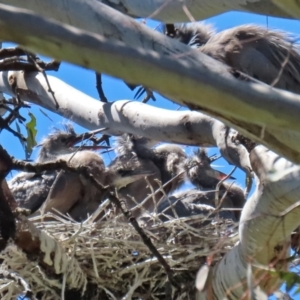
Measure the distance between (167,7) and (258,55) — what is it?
1527mm

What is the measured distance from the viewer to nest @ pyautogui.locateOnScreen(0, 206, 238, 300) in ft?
12.6

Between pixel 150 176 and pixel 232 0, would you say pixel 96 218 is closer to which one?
pixel 150 176

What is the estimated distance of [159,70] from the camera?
4.54 ft

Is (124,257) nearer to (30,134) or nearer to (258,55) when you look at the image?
(30,134)

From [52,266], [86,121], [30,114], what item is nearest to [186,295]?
[52,266]

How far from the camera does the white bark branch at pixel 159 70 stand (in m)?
1.35

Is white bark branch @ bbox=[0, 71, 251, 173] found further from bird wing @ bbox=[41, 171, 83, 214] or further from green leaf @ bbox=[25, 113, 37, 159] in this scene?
bird wing @ bbox=[41, 171, 83, 214]

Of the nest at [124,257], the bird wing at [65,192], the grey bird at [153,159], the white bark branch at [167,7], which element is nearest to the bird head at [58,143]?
the grey bird at [153,159]

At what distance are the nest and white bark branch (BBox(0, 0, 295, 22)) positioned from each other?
1.55 meters

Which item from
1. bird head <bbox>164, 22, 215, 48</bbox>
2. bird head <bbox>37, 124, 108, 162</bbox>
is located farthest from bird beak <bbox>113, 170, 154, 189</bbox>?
bird head <bbox>164, 22, 215, 48</bbox>

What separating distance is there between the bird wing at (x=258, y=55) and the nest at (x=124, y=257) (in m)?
0.82

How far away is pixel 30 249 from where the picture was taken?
3.34 m

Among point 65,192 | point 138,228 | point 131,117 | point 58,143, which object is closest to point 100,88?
point 131,117

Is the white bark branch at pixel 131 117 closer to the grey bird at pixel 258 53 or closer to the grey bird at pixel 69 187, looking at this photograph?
the grey bird at pixel 258 53
